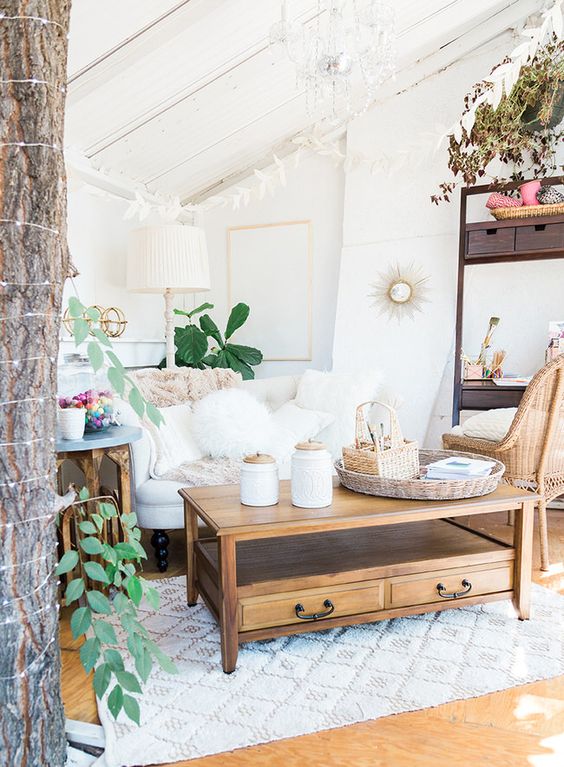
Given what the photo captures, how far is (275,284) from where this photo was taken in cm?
436

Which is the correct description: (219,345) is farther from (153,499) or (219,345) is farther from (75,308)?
(75,308)

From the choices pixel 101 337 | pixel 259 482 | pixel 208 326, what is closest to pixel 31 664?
pixel 101 337

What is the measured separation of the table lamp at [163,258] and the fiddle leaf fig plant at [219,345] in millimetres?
551

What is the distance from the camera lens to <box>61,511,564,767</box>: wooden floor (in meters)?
1.33

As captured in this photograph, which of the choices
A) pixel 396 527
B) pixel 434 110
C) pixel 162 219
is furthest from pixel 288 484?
pixel 434 110

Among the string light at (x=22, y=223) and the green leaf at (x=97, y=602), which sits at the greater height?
the string light at (x=22, y=223)

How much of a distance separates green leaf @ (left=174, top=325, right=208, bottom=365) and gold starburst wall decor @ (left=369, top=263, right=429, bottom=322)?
1.16 meters

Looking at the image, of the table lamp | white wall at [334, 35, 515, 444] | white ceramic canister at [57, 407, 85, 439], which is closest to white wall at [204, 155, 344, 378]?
white wall at [334, 35, 515, 444]

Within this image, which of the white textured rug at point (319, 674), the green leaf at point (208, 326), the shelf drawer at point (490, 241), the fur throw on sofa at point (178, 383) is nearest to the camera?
the white textured rug at point (319, 674)

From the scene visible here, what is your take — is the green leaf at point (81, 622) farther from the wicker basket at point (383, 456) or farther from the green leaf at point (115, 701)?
the wicker basket at point (383, 456)

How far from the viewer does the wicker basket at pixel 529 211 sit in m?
3.29

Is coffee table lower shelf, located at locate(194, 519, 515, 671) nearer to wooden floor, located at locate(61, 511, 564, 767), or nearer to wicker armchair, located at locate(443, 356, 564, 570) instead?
wooden floor, located at locate(61, 511, 564, 767)

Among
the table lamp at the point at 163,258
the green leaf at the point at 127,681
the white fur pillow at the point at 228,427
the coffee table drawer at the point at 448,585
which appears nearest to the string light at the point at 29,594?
the green leaf at the point at 127,681

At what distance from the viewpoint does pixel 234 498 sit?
1.92 metres
